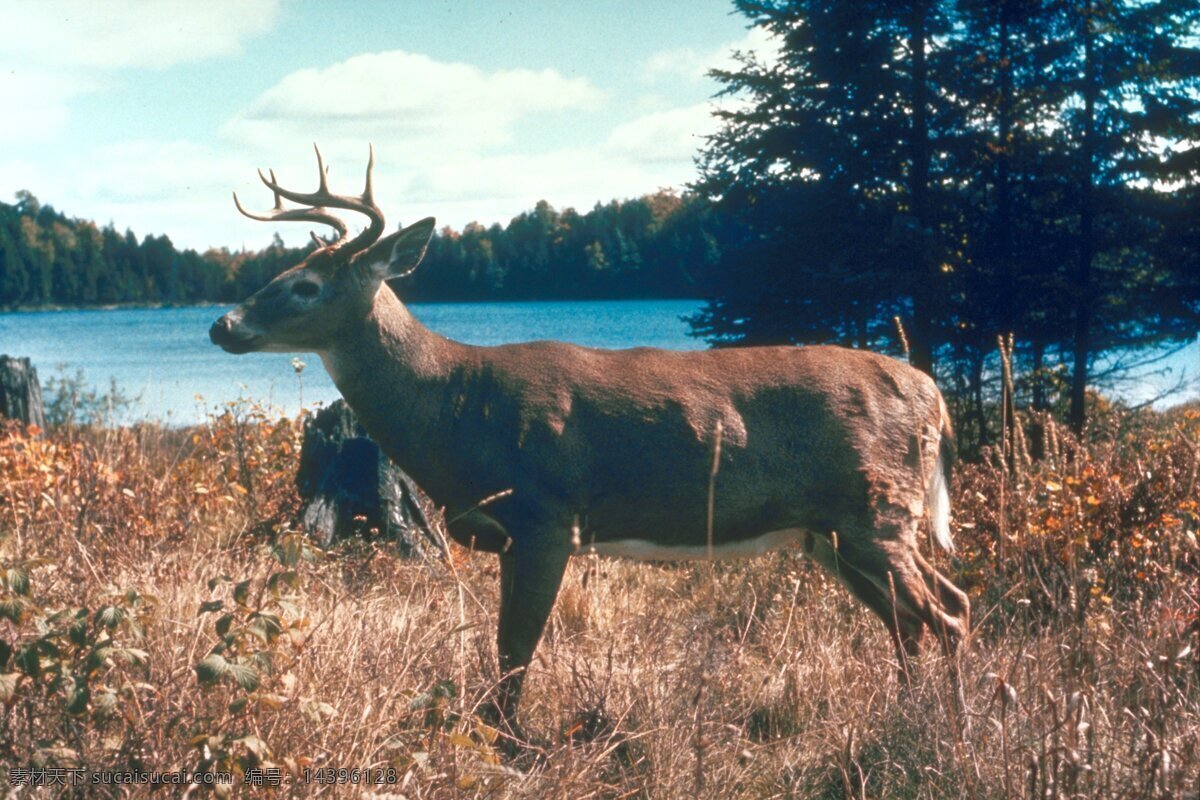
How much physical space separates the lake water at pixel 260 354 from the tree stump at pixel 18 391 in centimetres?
118

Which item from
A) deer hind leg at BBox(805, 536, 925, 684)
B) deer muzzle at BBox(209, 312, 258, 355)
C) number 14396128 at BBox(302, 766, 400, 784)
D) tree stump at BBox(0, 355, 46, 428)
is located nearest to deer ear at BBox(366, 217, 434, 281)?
deer muzzle at BBox(209, 312, 258, 355)

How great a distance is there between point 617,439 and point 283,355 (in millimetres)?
12318

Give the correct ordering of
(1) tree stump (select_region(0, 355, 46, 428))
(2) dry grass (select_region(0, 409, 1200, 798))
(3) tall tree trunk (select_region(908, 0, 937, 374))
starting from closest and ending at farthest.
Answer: (2) dry grass (select_region(0, 409, 1200, 798))
(1) tree stump (select_region(0, 355, 46, 428))
(3) tall tree trunk (select_region(908, 0, 937, 374))

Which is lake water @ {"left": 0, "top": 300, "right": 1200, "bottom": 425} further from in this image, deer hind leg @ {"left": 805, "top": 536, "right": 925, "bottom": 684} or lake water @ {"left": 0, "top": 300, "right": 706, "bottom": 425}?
deer hind leg @ {"left": 805, "top": 536, "right": 925, "bottom": 684}

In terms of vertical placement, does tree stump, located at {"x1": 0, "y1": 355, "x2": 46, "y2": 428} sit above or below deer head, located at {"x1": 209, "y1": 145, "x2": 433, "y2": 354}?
below

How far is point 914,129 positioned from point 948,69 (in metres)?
0.93

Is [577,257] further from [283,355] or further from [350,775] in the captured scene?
[350,775]

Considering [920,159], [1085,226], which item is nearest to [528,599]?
[920,159]

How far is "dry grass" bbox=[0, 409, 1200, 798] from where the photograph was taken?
11.0ft

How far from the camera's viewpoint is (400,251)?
540cm

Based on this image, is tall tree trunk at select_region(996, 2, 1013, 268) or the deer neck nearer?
the deer neck

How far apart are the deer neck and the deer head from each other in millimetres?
82

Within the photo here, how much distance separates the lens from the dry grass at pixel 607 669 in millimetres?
3367

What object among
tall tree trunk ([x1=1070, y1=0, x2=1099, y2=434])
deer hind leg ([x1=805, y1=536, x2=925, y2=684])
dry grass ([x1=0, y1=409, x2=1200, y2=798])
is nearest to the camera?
dry grass ([x1=0, y1=409, x2=1200, y2=798])
